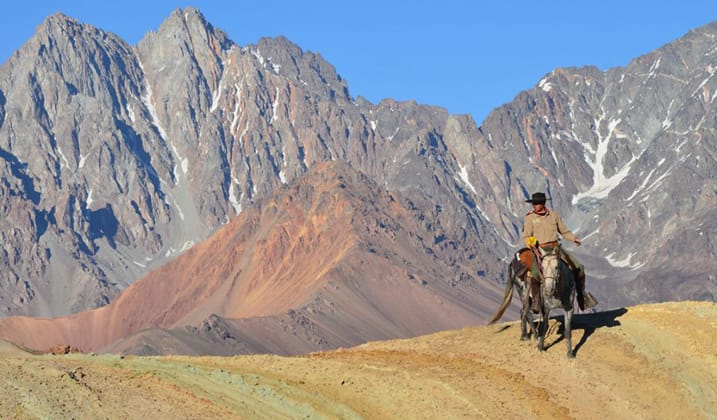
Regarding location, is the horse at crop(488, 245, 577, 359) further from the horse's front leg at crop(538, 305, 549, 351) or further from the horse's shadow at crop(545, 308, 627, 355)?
the horse's shadow at crop(545, 308, 627, 355)

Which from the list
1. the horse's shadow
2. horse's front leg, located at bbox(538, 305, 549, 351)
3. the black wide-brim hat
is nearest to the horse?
horse's front leg, located at bbox(538, 305, 549, 351)

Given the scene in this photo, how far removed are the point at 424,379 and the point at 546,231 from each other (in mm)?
6942

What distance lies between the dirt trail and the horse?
2.85ft

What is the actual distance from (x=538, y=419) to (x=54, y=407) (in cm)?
1389

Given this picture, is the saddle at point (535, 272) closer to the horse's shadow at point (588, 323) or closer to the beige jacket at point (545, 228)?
the beige jacket at point (545, 228)

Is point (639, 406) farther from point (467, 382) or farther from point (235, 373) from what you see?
point (235, 373)

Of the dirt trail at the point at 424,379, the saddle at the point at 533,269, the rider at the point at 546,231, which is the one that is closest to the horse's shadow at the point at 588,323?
the dirt trail at the point at 424,379

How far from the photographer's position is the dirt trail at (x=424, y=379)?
105 ft

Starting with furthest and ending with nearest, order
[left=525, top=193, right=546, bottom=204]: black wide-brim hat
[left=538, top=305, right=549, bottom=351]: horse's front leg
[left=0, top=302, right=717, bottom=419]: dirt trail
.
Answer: [left=538, top=305, right=549, bottom=351]: horse's front leg
[left=525, top=193, right=546, bottom=204]: black wide-brim hat
[left=0, top=302, right=717, bottom=419]: dirt trail

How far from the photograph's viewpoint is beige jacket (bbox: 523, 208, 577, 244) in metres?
42.7

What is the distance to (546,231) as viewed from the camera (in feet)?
140

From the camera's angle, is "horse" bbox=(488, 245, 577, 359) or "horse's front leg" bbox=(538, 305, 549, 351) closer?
"horse" bbox=(488, 245, 577, 359)

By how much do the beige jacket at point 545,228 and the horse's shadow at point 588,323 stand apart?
409 cm

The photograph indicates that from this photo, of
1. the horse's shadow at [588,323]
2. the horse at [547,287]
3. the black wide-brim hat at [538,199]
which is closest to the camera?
the horse at [547,287]
